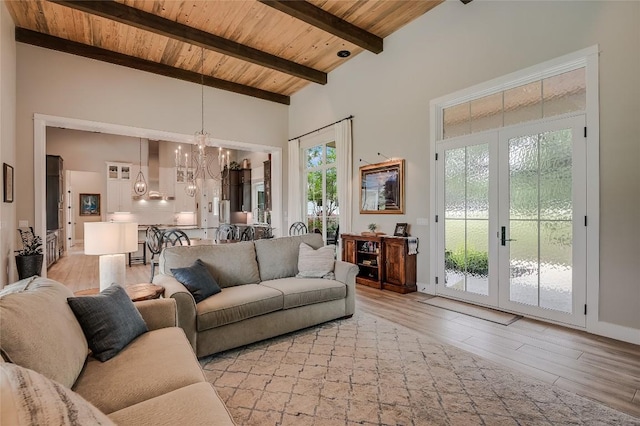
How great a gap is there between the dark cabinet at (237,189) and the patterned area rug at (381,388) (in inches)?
343

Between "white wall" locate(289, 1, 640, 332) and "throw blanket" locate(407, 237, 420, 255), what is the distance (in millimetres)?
107

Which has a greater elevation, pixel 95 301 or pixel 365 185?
pixel 365 185

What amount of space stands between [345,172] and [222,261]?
3.35 m

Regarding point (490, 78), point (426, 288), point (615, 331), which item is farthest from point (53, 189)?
point (615, 331)

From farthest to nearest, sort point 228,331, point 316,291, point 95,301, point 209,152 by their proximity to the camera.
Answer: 1. point 209,152
2. point 316,291
3. point 228,331
4. point 95,301

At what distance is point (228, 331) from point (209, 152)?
9626 millimetres

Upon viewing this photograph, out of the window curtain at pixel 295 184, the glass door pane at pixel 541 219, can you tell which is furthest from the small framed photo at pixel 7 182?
the glass door pane at pixel 541 219

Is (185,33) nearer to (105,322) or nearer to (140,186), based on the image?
(105,322)

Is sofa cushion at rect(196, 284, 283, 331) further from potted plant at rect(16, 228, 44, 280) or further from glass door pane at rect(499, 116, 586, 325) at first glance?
potted plant at rect(16, 228, 44, 280)

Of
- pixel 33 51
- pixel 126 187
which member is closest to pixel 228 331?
pixel 33 51

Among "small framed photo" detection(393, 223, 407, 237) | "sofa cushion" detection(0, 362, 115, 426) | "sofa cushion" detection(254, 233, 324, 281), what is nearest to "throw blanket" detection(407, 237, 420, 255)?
"small framed photo" detection(393, 223, 407, 237)

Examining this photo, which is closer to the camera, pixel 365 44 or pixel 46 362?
pixel 46 362

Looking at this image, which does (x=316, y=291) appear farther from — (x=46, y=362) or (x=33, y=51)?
(x=33, y=51)

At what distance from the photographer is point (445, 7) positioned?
4426 millimetres
